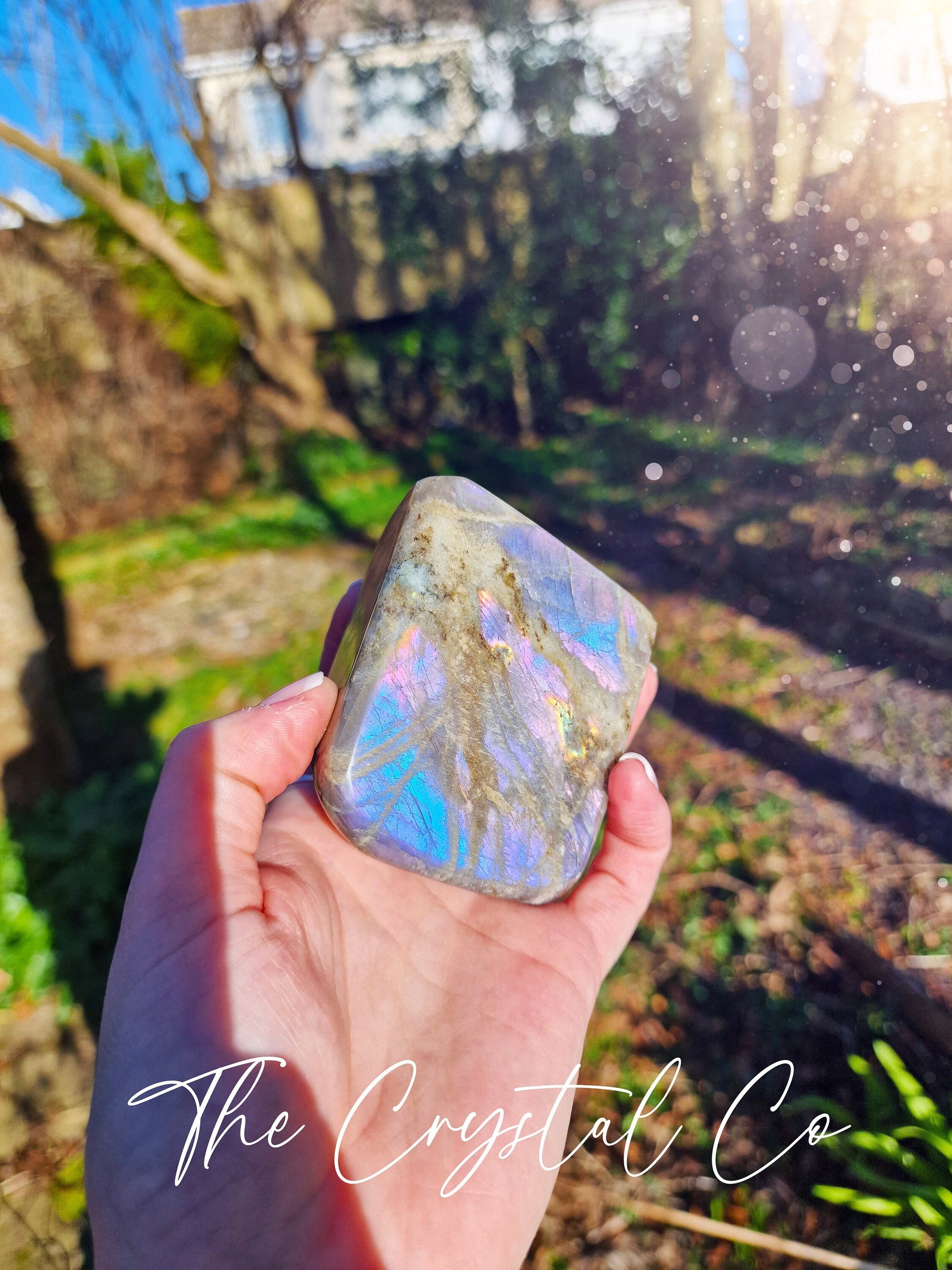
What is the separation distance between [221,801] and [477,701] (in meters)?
0.57

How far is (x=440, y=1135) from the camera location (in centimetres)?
137

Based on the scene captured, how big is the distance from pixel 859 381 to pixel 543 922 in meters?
2.75

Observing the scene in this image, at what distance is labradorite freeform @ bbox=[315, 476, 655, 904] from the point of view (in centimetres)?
148

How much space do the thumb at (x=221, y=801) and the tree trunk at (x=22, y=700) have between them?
2595 mm

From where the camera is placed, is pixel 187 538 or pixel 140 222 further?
pixel 187 538

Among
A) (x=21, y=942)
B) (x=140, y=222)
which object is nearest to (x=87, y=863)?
(x=21, y=942)

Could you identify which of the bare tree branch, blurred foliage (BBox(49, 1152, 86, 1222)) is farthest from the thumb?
the bare tree branch

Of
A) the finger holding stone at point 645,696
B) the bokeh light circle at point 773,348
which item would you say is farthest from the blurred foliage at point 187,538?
the finger holding stone at point 645,696

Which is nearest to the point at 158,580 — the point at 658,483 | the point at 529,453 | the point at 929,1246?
the point at 529,453

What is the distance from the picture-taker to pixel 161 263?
6.84 metres

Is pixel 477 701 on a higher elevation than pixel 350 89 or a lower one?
lower

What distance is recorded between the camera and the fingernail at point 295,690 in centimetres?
146

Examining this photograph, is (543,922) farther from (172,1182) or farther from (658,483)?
(658,483)

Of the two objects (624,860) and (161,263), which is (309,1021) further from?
(161,263)
